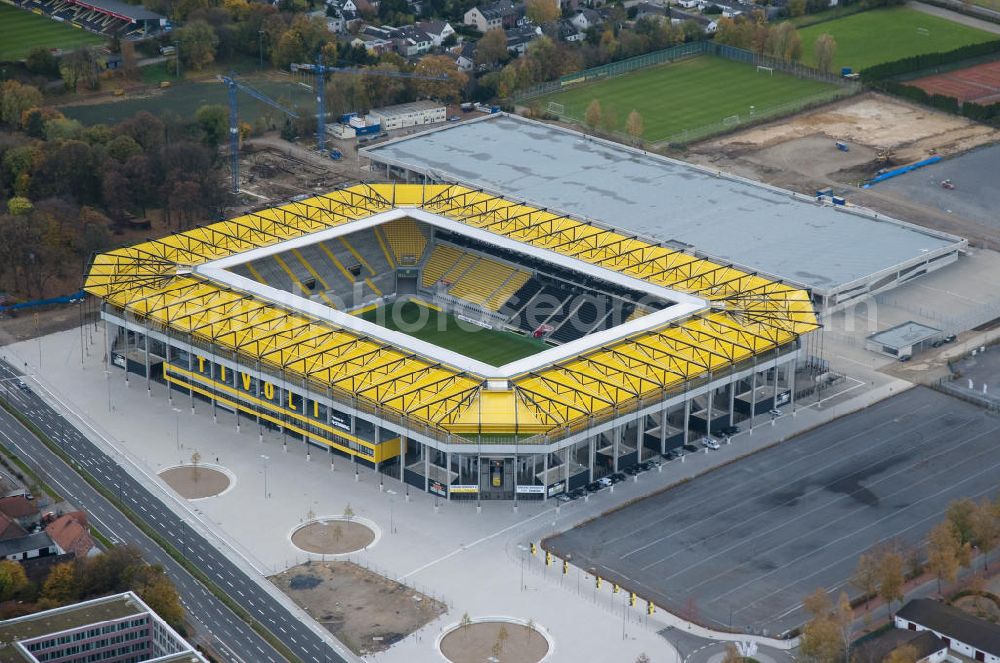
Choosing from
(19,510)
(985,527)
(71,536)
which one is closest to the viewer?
(985,527)

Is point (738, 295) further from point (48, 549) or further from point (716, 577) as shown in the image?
point (48, 549)

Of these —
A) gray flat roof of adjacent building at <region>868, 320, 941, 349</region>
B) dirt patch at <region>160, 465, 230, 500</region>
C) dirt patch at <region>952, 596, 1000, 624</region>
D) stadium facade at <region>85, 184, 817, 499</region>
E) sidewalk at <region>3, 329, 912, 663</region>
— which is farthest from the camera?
gray flat roof of adjacent building at <region>868, 320, 941, 349</region>

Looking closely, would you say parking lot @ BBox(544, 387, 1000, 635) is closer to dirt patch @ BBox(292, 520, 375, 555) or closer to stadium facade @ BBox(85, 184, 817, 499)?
stadium facade @ BBox(85, 184, 817, 499)

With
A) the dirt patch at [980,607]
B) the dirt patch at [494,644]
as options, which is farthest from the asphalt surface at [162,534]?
the dirt patch at [980,607]

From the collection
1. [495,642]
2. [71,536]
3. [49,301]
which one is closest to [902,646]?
[495,642]

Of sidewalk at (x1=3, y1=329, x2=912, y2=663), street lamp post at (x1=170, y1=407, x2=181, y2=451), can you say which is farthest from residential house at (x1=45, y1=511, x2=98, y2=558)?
street lamp post at (x1=170, y1=407, x2=181, y2=451)

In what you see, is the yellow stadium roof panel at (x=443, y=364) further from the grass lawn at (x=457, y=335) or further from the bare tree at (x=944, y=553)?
the bare tree at (x=944, y=553)

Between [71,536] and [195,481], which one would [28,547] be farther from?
[195,481]
